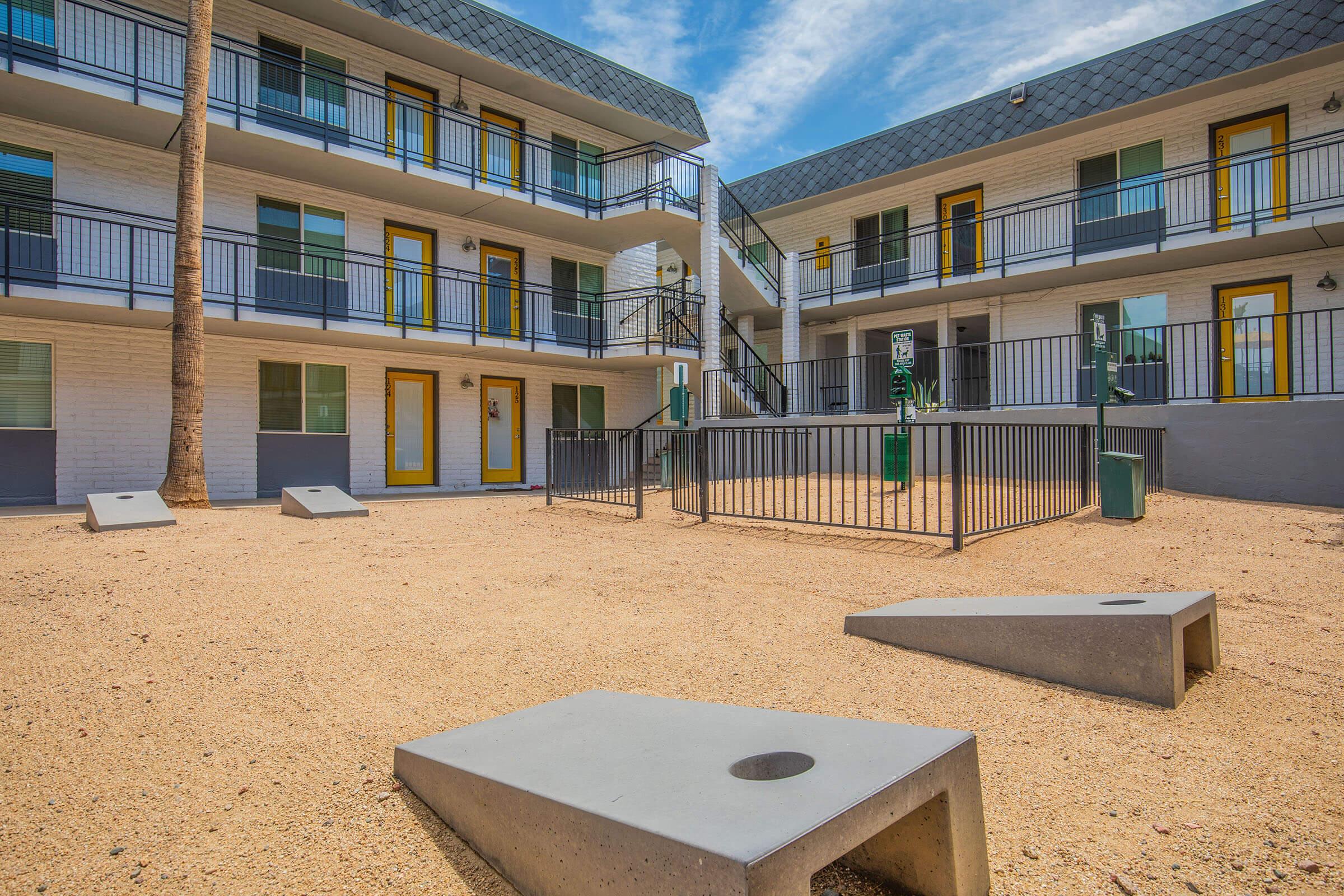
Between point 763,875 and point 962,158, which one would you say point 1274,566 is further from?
point 962,158

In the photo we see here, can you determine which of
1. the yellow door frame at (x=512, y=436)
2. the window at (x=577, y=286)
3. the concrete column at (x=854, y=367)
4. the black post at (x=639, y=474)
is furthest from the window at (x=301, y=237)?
the concrete column at (x=854, y=367)

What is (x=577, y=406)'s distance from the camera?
1850 centimetres

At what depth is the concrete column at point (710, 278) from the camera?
16.8 m

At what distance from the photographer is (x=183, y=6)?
1277cm

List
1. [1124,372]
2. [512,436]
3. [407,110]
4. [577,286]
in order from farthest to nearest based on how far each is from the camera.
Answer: [577,286], [512,436], [407,110], [1124,372]

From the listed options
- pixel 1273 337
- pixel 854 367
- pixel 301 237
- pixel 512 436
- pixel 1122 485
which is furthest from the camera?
pixel 854 367

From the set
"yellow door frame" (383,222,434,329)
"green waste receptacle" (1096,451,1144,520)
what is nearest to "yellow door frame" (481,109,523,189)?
"yellow door frame" (383,222,434,329)

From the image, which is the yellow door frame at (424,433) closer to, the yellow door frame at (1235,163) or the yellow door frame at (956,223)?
the yellow door frame at (956,223)

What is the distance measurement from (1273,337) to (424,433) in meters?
17.2

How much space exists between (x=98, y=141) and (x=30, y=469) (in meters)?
5.57

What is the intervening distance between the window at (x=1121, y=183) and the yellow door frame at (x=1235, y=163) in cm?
100

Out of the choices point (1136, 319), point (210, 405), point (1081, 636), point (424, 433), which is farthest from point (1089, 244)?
point (210, 405)

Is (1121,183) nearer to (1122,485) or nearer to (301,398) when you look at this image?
(1122,485)

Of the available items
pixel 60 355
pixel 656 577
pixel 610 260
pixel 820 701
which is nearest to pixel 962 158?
pixel 610 260
